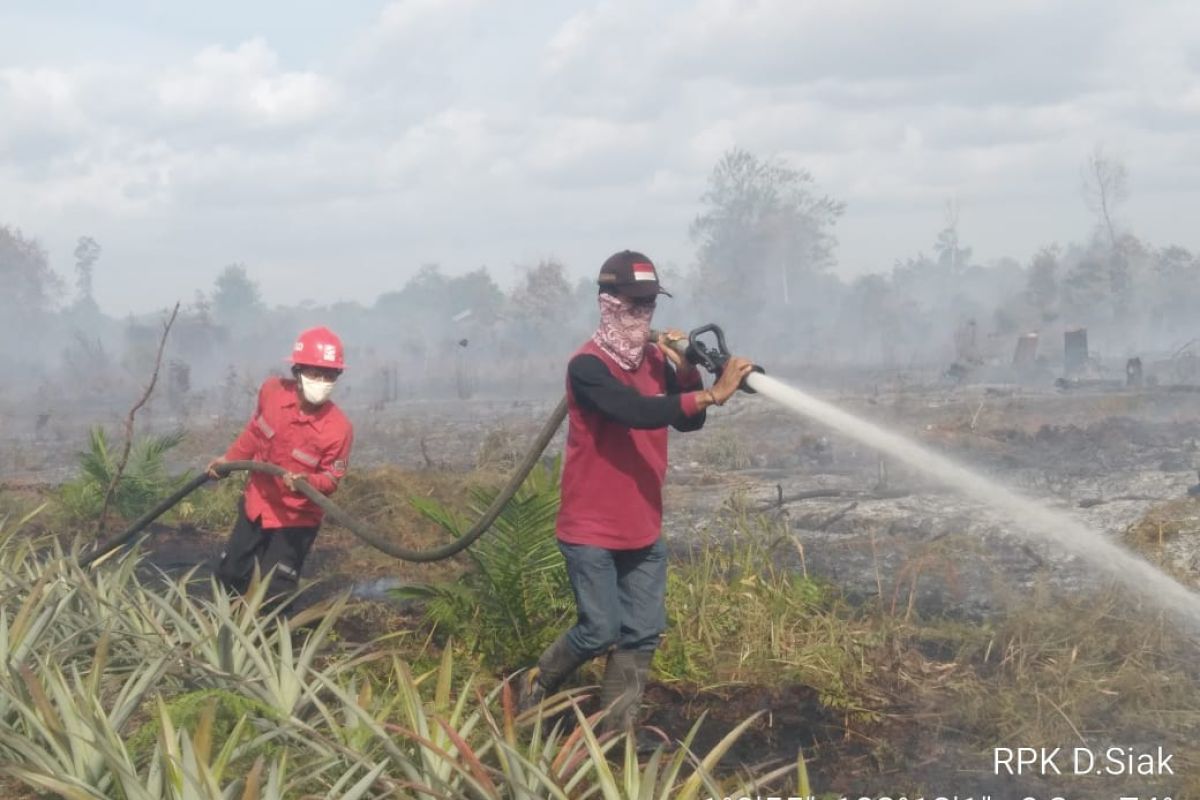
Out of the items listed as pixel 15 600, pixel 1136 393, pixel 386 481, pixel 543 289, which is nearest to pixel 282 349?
pixel 543 289

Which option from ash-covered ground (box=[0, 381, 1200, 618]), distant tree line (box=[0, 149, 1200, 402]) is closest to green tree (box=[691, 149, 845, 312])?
distant tree line (box=[0, 149, 1200, 402])

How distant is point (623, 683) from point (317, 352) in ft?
7.05

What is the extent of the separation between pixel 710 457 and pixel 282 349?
3431 centimetres

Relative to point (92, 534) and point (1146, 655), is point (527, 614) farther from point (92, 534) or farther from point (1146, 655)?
point (92, 534)

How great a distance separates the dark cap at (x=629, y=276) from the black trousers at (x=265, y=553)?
7.15 ft

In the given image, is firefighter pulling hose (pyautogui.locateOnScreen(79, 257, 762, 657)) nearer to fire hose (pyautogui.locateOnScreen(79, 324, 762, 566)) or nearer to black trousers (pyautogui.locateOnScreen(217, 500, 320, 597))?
fire hose (pyautogui.locateOnScreen(79, 324, 762, 566))

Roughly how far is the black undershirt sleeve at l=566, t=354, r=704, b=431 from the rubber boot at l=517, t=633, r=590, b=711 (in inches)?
35.2

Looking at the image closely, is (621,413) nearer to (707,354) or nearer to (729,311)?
(707,354)

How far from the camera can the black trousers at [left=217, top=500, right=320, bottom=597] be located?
633cm

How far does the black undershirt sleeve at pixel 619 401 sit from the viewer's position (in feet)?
15.7

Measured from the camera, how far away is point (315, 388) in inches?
248

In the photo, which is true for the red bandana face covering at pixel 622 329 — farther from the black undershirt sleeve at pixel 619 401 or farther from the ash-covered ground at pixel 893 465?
the ash-covered ground at pixel 893 465

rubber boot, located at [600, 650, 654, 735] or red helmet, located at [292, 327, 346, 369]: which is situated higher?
red helmet, located at [292, 327, 346, 369]

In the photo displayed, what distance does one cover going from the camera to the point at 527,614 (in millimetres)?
6285
